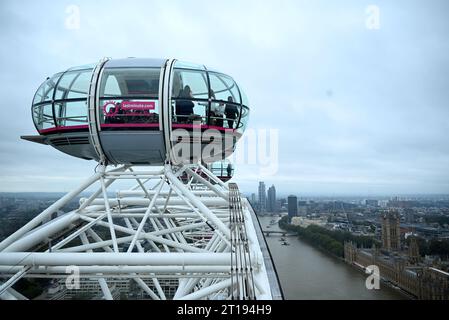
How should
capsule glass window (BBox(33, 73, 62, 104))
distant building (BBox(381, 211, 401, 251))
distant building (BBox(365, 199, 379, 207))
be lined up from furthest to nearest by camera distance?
distant building (BBox(365, 199, 379, 207)), distant building (BBox(381, 211, 401, 251)), capsule glass window (BBox(33, 73, 62, 104))

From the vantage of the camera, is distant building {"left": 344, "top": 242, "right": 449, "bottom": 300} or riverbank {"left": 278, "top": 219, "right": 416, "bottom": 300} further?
riverbank {"left": 278, "top": 219, "right": 416, "bottom": 300}

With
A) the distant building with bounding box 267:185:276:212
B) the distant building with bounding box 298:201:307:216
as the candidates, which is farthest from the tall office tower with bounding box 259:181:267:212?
the distant building with bounding box 298:201:307:216

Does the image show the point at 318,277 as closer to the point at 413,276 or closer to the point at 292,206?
the point at 413,276

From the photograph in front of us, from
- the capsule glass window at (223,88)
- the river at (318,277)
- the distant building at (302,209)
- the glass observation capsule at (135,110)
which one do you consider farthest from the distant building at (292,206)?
the glass observation capsule at (135,110)

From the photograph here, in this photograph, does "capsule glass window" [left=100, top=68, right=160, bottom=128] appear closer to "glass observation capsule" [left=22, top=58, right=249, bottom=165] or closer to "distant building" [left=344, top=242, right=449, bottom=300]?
"glass observation capsule" [left=22, top=58, right=249, bottom=165]

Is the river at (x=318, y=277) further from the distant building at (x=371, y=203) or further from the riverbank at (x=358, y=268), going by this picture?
the distant building at (x=371, y=203)

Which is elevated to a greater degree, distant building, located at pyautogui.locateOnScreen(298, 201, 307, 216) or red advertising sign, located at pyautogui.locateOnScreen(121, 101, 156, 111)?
red advertising sign, located at pyautogui.locateOnScreen(121, 101, 156, 111)
